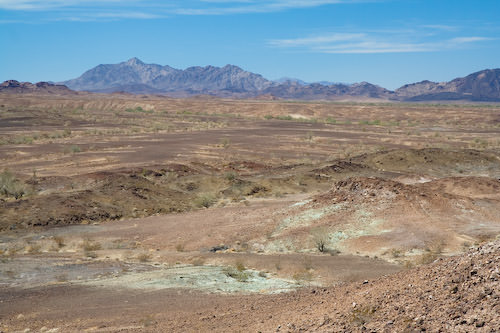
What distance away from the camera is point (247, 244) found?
24.1m

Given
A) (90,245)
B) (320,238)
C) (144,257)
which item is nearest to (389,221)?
(320,238)

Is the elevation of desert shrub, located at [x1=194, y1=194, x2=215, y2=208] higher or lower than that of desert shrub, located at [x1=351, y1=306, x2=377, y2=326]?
lower

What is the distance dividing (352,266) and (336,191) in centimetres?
978

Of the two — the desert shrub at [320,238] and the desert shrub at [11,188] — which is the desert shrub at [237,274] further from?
the desert shrub at [11,188]

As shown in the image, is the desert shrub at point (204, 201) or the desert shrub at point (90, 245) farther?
the desert shrub at point (204, 201)

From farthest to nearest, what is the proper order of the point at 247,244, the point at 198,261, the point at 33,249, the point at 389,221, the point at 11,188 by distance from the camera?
1. the point at 11,188
2. the point at 389,221
3. the point at 247,244
4. the point at 33,249
5. the point at 198,261

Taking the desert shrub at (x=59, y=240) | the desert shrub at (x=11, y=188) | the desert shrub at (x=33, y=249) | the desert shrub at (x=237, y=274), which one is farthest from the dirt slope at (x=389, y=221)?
the desert shrub at (x=11, y=188)

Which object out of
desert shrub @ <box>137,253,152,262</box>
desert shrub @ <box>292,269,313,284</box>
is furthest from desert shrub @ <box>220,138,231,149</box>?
desert shrub @ <box>292,269,313,284</box>

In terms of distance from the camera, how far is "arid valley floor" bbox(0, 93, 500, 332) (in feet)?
34.8

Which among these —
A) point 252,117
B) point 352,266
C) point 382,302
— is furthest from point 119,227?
point 252,117

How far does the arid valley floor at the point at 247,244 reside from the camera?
10.6 meters

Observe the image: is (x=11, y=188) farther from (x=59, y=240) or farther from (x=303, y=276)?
(x=303, y=276)

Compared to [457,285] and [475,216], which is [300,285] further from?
[475,216]

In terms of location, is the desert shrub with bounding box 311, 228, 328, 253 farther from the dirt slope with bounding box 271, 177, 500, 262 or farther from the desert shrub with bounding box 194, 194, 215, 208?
the desert shrub with bounding box 194, 194, 215, 208
